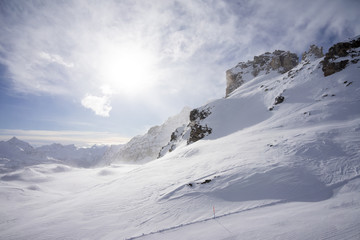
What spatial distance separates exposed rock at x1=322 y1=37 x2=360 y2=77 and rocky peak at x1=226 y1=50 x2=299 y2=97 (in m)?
30.0

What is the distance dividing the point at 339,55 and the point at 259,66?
4610 cm

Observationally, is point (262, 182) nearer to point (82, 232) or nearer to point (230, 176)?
point (230, 176)

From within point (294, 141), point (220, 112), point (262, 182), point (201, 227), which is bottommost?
point (201, 227)

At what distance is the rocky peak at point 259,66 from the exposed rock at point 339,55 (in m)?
30.0

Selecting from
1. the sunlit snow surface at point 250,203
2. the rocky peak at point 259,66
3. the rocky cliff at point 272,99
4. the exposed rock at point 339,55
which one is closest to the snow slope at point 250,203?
the sunlit snow surface at point 250,203

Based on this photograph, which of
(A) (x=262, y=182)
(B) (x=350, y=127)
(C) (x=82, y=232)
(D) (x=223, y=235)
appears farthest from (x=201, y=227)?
(B) (x=350, y=127)

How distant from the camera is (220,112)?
32656 mm

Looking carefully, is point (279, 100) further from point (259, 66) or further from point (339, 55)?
point (259, 66)

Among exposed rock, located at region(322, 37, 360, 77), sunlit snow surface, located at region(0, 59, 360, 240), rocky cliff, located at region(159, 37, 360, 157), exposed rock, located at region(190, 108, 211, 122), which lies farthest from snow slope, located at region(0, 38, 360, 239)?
exposed rock, located at region(190, 108, 211, 122)

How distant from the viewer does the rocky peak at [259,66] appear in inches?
2269

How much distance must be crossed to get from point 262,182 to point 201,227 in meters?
4.06

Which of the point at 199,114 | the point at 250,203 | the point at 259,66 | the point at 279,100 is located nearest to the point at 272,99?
the point at 279,100

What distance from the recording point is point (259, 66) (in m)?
67.6

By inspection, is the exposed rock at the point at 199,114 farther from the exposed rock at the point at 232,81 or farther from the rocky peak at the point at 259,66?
the exposed rock at the point at 232,81
